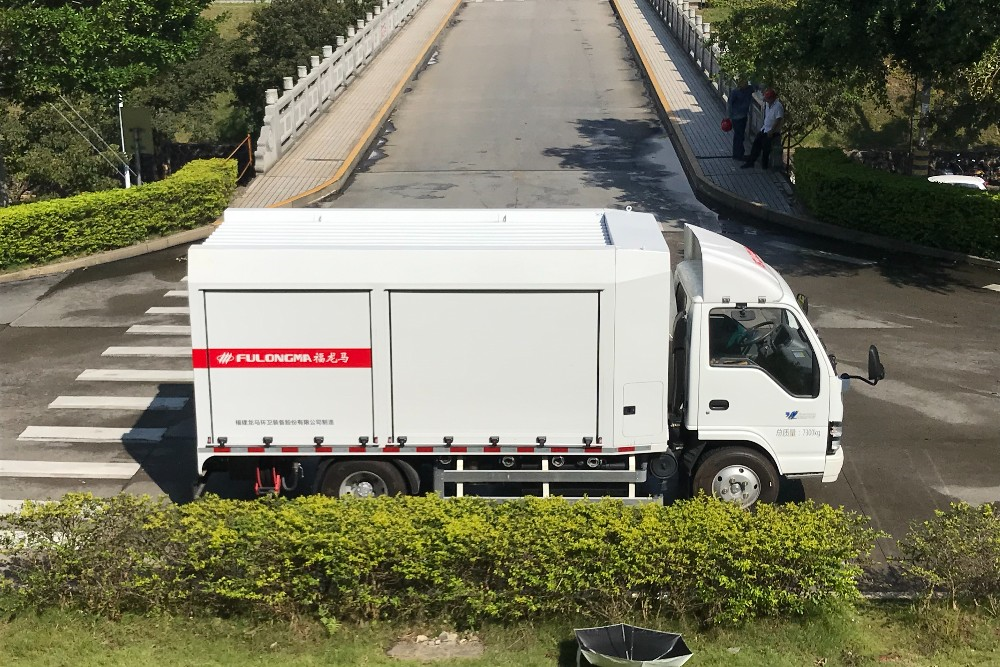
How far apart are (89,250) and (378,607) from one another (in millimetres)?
14736

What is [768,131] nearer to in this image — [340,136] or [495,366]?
[340,136]

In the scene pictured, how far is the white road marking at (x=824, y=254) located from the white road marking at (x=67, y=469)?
1330 cm

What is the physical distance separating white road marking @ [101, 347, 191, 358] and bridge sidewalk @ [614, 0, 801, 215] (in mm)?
12359

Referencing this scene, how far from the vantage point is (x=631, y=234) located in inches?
456

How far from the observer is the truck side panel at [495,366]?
1111 centimetres

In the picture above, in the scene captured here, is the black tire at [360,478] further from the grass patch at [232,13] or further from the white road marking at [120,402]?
the grass patch at [232,13]

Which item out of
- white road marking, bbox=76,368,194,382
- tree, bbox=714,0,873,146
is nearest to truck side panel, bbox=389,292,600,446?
white road marking, bbox=76,368,194,382

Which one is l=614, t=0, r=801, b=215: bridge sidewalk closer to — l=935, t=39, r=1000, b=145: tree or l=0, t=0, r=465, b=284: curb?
l=935, t=39, r=1000, b=145: tree

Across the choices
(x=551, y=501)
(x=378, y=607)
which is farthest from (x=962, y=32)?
(x=378, y=607)

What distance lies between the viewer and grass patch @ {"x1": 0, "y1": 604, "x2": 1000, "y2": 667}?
9.38 meters

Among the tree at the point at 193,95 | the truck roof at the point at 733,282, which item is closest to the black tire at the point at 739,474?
the truck roof at the point at 733,282

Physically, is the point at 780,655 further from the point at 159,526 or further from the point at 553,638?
the point at 159,526

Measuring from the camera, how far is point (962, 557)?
9.88 m

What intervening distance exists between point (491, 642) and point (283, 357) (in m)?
3.38
